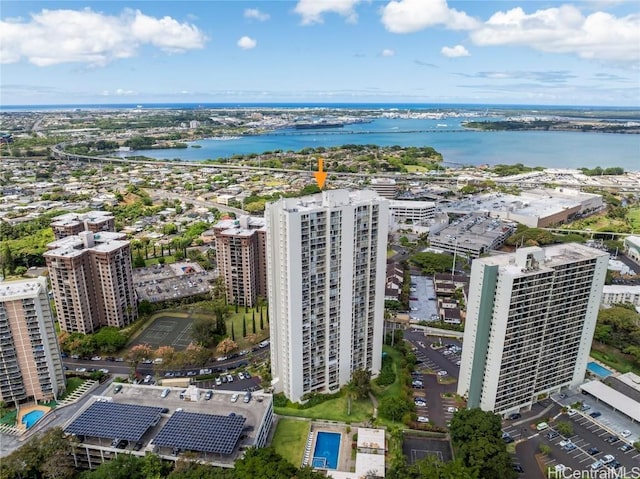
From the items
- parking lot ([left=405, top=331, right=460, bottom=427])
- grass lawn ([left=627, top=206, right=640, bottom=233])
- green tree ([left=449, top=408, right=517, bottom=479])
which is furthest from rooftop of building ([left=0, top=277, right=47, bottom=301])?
grass lawn ([left=627, top=206, right=640, bottom=233])

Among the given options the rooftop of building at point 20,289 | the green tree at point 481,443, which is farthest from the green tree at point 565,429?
the rooftop of building at point 20,289

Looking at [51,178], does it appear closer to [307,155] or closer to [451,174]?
[307,155]

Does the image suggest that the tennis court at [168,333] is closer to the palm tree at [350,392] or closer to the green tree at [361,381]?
the palm tree at [350,392]

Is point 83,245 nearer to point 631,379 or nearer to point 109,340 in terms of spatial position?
point 109,340

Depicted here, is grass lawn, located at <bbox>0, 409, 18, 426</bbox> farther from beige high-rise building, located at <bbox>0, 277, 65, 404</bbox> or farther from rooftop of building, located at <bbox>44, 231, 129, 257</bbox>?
rooftop of building, located at <bbox>44, 231, 129, 257</bbox>

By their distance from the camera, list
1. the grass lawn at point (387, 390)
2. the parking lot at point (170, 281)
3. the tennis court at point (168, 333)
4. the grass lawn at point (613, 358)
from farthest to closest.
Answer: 1. the parking lot at point (170, 281)
2. the tennis court at point (168, 333)
3. the grass lawn at point (613, 358)
4. the grass lawn at point (387, 390)

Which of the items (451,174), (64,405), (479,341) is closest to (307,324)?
(479,341)
